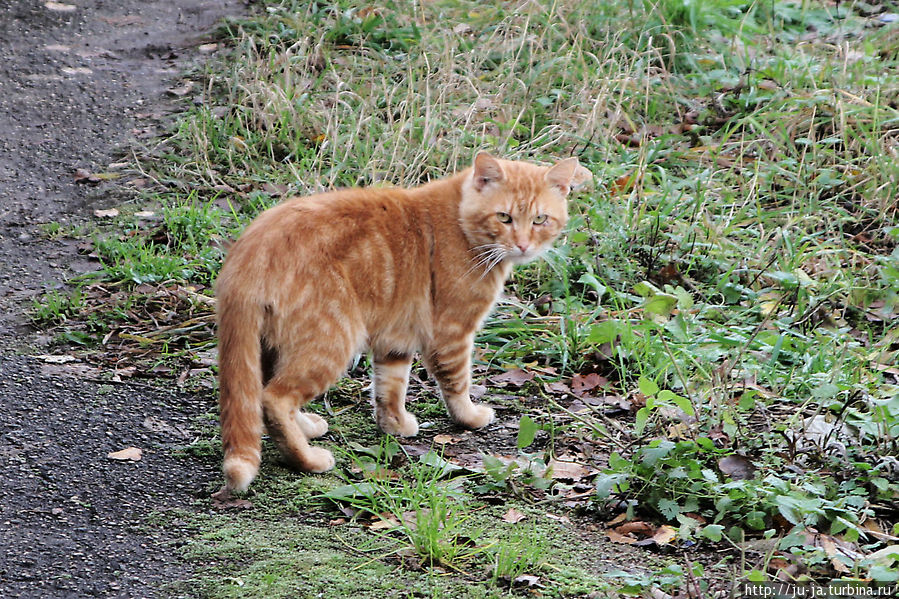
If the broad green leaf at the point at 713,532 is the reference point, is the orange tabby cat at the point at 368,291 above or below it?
above

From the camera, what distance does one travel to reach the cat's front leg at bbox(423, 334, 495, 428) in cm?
440

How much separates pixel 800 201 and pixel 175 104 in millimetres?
4711

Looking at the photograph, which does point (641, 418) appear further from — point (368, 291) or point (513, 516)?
point (368, 291)

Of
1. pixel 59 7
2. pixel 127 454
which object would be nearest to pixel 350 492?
pixel 127 454

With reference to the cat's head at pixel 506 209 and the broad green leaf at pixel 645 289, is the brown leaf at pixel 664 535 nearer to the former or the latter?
the cat's head at pixel 506 209

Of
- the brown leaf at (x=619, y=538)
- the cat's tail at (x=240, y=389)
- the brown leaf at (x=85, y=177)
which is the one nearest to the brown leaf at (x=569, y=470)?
the brown leaf at (x=619, y=538)

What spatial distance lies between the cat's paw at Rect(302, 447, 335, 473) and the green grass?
0.14 m

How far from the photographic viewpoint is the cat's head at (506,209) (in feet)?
14.6

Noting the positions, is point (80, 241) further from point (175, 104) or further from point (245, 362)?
point (245, 362)

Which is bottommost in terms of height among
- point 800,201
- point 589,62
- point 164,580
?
point 164,580

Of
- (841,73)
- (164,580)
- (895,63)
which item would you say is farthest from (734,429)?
(895,63)

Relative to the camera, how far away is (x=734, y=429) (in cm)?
393

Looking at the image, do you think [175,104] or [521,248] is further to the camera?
[175,104]

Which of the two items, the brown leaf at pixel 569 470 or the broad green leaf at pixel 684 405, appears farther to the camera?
the brown leaf at pixel 569 470
